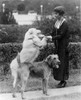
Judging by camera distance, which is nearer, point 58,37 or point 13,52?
point 58,37

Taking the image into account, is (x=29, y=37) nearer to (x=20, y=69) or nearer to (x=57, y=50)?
(x=20, y=69)

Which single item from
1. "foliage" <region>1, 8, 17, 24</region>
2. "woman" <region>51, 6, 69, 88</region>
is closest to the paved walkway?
"woman" <region>51, 6, 69, 88</region>

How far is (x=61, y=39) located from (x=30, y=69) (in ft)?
4.32

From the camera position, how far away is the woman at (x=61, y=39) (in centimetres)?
776

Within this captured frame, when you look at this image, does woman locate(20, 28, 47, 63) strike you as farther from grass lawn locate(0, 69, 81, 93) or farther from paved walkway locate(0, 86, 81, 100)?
grass lawn locate(0, 69, 81, 93)

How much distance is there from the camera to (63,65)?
26.4ft

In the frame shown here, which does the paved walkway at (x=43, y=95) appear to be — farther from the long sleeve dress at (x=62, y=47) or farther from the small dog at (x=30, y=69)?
the long sleeve dress at (x=62, y=47)

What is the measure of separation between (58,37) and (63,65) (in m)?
0.81

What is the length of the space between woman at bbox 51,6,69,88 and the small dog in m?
0.69

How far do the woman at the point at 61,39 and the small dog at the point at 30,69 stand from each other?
686mm

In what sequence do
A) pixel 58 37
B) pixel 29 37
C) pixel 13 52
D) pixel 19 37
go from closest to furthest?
pixel 29 37 < pixel 58 37 < pixel 13 52 < pixel 19 37

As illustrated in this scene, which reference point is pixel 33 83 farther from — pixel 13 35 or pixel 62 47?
pixel 13 35

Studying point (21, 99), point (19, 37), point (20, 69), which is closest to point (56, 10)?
point (20, 69)

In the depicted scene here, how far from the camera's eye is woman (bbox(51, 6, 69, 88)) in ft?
25.5
